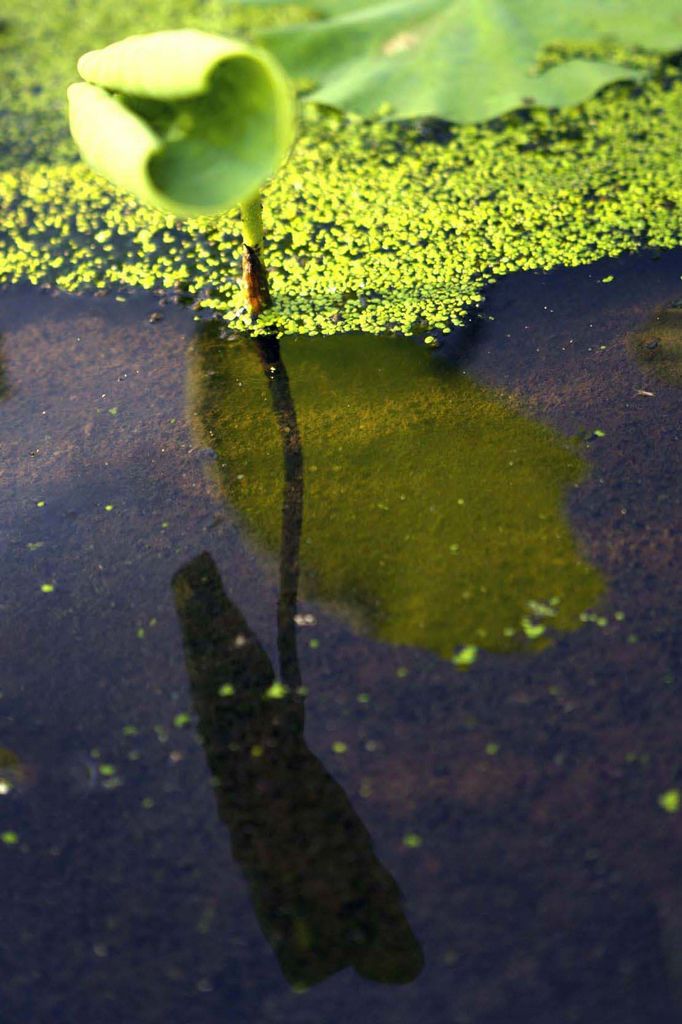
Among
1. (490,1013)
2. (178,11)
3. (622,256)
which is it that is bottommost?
(490,1013)

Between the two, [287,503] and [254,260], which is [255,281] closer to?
[254,260]

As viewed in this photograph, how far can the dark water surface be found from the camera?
0.96 metres

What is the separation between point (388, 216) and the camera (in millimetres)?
1894

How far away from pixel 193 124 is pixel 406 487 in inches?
22.5

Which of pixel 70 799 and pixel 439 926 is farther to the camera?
pixel 70 799

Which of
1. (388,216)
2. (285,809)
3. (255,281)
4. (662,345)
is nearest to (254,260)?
(255,281)

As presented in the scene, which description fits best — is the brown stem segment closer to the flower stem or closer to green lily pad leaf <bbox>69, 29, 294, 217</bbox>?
the flower stem

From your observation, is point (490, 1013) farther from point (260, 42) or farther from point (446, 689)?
point (260, 42)

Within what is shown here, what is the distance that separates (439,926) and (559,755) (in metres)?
0.24

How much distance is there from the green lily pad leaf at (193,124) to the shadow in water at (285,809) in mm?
511

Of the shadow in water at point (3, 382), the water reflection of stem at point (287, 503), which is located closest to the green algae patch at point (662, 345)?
the water reflection of stem at point (287, 503)

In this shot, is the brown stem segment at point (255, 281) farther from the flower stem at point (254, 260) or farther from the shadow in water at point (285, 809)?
the shadow in water at point (285, 809)

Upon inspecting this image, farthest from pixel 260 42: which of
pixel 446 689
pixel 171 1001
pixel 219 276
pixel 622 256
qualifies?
pixel 171 1001

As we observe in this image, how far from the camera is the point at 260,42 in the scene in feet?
7.33
